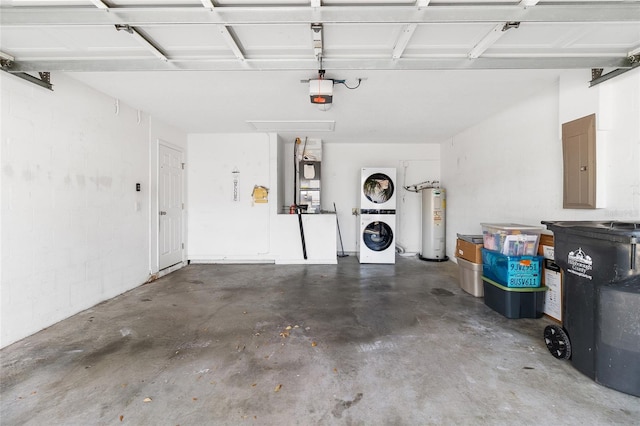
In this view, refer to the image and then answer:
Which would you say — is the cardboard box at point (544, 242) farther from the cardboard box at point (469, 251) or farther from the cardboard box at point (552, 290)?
the cardboard box at point (469, 251)

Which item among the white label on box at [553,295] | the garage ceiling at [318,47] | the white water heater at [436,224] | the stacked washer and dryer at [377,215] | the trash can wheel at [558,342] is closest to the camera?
the garage ceiling at [318,47]

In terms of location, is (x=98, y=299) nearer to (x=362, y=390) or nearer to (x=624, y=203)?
(x=362, y=390)

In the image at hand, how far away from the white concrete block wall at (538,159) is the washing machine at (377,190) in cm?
124

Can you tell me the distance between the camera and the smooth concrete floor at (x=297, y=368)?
63.7 inches

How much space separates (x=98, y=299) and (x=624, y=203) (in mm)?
5330

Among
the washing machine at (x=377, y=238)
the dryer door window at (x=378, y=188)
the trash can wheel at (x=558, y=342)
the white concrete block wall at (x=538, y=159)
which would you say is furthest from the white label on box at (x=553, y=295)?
the dryer door window at (x=378, y=188)

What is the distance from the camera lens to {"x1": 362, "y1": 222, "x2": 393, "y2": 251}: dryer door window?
5.43 m

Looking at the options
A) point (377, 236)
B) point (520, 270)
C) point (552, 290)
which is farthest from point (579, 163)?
point (377, 236)

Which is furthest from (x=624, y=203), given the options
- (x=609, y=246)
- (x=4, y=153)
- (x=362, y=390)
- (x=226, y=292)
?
(x=4, y=153)

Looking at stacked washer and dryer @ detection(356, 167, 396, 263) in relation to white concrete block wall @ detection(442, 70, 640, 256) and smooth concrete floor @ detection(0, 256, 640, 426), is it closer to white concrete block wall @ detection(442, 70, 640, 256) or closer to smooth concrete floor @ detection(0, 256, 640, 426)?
white concrete block wall @ detection(442, 70, 640, 256)

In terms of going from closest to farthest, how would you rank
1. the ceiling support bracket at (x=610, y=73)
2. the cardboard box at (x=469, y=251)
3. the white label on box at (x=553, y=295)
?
the ceiling support bracket at (x=610, y=73)
the white label on box at (x=553, y=295)
the cardboard box at (x=469, y=251)

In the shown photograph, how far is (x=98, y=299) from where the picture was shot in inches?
130

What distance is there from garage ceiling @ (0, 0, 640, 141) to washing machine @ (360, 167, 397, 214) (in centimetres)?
174

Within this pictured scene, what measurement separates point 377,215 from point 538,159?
265 cm
